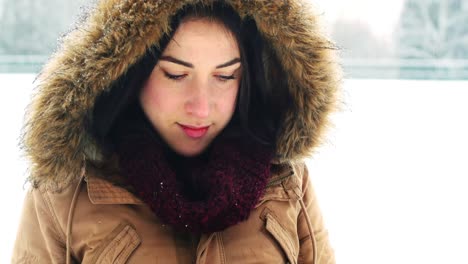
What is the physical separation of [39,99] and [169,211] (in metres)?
0.28

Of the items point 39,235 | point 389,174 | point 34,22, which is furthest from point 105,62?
point 34,22

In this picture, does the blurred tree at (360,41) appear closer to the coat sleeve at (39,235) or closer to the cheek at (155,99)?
the cheek at (155,99)

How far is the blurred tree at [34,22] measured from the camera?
3494mm

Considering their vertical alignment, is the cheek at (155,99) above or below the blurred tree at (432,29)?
below

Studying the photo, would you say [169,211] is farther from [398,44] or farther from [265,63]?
[398,44]

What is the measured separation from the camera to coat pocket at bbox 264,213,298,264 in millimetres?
1066

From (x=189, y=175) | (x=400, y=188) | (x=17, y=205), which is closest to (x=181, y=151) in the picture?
(x=189, y=175)

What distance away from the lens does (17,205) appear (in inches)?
84.0

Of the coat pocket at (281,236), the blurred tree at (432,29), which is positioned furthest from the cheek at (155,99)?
the blurred tree at (432,29)

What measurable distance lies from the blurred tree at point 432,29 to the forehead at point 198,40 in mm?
2895

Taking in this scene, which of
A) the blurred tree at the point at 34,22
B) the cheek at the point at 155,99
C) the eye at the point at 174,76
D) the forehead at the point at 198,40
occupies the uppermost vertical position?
the blurred tree at the point at 34,22

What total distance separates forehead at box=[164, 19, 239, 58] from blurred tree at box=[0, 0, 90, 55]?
269cm

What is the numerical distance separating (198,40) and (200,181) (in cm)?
25

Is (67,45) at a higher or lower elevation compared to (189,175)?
higher
